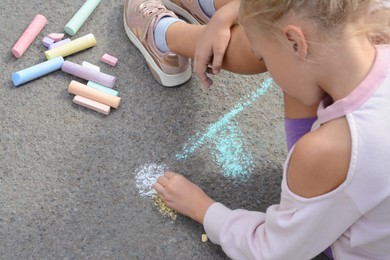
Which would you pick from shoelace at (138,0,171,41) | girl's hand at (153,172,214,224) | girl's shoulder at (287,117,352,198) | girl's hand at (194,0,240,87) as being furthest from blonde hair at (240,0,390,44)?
shoelace at (138,0,171,41)

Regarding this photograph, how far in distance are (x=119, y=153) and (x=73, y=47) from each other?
0.31m

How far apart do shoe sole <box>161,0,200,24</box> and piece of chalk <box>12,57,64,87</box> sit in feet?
1.02

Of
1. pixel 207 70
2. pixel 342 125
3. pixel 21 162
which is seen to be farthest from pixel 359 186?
pixel 21 162

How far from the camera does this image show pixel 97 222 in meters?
1.02

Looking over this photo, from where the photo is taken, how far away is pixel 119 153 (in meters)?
1.11

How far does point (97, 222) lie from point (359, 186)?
55cm

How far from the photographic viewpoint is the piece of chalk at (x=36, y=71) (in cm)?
117

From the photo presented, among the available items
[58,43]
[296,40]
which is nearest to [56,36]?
[58,43]

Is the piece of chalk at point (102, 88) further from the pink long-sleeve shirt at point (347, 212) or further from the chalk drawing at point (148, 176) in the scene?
the pink long-sleeve shirt at point (347, 212)

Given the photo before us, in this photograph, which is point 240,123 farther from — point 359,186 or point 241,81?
point 359,186

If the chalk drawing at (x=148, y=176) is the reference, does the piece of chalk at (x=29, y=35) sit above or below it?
above

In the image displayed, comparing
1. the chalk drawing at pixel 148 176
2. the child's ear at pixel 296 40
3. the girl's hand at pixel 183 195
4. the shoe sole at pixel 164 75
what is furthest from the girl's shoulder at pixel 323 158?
the shoe sole at pixel 164 75

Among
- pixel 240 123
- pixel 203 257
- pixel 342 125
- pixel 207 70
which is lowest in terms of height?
pixel 203 257

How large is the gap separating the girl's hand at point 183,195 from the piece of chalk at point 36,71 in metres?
0.39
